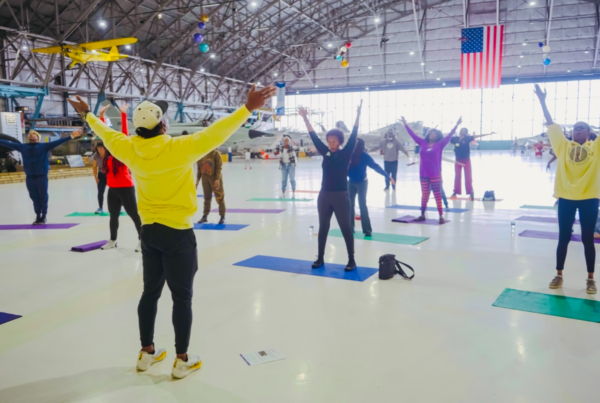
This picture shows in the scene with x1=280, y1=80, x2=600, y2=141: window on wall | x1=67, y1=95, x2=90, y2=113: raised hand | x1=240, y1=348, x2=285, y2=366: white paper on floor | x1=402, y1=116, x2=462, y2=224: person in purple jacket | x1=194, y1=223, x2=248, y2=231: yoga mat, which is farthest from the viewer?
x1=280, y1=80, x2=600, y2=141: window on wall

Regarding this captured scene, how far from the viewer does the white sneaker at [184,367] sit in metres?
2.67

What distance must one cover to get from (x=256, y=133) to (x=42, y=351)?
21.6 m

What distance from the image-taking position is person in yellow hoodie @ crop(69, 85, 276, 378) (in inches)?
99.1

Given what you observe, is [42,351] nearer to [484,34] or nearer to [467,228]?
[467,228]

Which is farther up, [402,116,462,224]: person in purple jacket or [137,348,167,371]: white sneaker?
[402,116,462,224]: person in purple jacket

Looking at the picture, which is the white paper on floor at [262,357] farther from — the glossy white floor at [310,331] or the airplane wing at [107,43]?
the airplane wing at [107,43]

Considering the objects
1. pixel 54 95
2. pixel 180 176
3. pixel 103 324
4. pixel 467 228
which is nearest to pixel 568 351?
pixel 180 176

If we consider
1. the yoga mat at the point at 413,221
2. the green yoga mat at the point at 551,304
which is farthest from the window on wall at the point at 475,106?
the green yoga mat at the point at 551,304

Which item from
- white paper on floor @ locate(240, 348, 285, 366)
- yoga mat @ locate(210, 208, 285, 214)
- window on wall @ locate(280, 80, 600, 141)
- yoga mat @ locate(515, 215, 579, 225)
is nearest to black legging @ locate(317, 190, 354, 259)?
white paper on floor @ locate(240, 348, 285, 366)

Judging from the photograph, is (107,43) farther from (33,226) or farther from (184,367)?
(184,367)

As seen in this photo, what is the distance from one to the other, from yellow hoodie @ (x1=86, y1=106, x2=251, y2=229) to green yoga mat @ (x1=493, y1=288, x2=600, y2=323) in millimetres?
2721

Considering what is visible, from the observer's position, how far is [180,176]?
8.58 feet

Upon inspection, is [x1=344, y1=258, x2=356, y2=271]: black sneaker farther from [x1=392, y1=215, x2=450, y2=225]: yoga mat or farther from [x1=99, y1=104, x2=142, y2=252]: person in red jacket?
[x1=392, y1=215, x2=450, y2=225]: yoga mat

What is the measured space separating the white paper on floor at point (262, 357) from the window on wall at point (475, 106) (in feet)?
111
